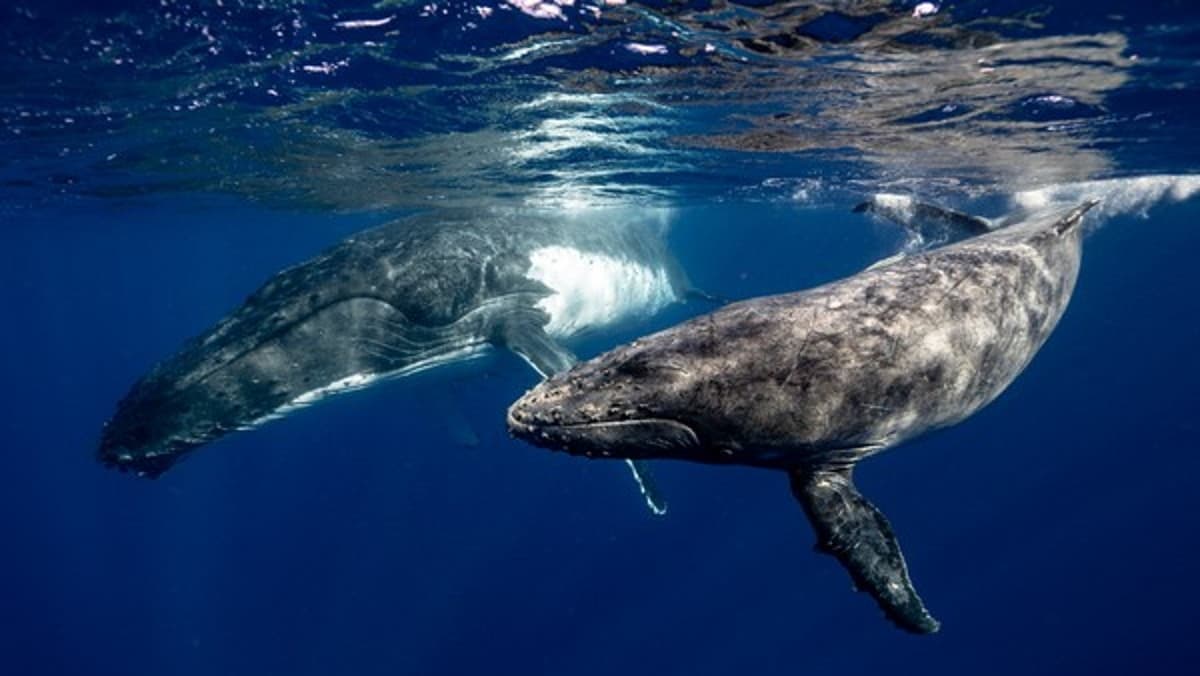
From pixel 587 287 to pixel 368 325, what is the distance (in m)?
5.39

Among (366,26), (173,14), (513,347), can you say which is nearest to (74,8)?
(173,14)

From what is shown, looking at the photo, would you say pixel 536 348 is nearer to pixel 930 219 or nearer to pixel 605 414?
pixel 930 219

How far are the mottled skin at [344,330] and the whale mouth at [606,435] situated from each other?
4719 mm

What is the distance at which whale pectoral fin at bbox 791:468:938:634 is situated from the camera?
4219 mm

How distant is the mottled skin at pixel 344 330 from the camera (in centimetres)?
696

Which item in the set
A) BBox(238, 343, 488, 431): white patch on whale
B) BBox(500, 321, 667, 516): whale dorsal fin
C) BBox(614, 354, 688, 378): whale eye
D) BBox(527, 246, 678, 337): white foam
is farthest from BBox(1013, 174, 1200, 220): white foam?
BBox(614, 354, 688, 378): whale eye

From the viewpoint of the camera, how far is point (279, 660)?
110ft

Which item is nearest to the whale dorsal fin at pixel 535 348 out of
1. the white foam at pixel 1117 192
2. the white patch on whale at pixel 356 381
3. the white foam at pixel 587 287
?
the white patch on whale at pixel 356 381

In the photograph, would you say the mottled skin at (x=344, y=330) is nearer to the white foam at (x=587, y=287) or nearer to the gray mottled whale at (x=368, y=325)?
the gray mottled whale at (x=368, y=325)

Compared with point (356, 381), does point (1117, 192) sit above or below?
below

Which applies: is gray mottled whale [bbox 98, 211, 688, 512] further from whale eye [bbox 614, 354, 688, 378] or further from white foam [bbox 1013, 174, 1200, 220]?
white foam [bbox 1013, 174, 1200, 220]

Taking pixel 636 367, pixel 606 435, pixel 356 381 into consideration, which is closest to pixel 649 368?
pixel 636 367

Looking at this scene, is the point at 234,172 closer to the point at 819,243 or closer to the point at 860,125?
the point at 860,125

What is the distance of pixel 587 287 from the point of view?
43.7 ft
